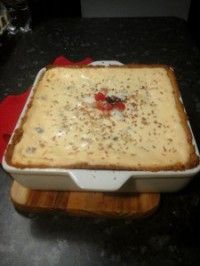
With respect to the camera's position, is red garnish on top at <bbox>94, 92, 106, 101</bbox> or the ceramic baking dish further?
red garnish on top at <bbox>94, 92, 106, 101</bbox>

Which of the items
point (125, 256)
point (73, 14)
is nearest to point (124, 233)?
point (125, 256)

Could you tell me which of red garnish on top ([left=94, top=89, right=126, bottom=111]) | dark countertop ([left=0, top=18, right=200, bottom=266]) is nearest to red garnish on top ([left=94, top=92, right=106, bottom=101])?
red garnish on top ([left=94, top=89, right=126, bottom=111])

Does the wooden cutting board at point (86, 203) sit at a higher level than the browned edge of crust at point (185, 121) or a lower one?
lower

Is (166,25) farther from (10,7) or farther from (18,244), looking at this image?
(18,244)

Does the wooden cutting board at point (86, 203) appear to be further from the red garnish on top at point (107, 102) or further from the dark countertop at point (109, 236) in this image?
the red garnish on top at point (107, 102)

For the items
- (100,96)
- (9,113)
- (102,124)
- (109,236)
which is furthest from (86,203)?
(9,113)

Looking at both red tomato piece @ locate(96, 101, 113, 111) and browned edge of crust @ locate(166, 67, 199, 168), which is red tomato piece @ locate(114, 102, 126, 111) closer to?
red tomato piece @ locate(96, 101, 113, 111)

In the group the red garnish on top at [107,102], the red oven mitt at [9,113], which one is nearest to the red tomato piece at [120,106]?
the red garnish on top at [107,102]
